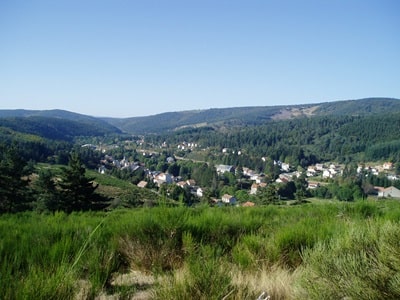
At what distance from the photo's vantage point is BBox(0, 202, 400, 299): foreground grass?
1.73m

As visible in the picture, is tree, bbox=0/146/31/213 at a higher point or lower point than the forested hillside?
higher

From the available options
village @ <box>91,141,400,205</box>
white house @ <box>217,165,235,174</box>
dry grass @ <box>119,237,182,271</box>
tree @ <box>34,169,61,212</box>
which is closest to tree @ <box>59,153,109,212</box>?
tree @ <box>34,169,61,212</box>

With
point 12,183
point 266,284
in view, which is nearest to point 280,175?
point 12,183

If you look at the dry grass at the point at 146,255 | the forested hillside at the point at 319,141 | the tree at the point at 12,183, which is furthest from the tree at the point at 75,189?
the forested hillside at the point at 319,141

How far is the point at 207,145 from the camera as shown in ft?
516

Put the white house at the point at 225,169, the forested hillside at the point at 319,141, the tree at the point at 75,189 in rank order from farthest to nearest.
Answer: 1. the forested hillside at the point at 319,141
2. the white house at the point at 225,169
3. the tree at the point at 75,189

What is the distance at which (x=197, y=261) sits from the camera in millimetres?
1976

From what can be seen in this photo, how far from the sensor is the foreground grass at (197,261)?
1731 mm

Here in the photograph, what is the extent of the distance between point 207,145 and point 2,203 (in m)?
135

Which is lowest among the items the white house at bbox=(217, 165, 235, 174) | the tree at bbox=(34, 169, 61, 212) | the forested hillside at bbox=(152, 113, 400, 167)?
the white house at bbox=(217, 165, 235, 174)

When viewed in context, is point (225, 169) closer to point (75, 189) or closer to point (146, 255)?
point (75, 189)

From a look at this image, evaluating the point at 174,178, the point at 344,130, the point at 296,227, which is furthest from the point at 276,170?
the point at 296,227

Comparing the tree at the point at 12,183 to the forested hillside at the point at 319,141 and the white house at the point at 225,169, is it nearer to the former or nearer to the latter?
the white house at the point at 225,169

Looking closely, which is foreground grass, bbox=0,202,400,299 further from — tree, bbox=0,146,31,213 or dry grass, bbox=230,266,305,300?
tree, bbox=0,146,31,213
